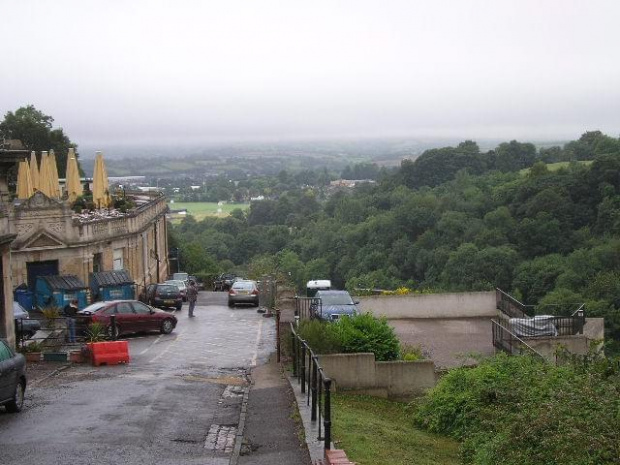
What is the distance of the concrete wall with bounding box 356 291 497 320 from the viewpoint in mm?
29641

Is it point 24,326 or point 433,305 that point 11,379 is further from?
point 433,305

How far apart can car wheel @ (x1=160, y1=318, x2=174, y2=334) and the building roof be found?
7.21m

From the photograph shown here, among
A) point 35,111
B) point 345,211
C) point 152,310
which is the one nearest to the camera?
point 152,310

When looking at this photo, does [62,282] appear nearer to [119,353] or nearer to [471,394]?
[119,353]

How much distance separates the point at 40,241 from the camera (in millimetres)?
33812

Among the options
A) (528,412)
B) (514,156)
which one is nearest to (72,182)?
(528,412)

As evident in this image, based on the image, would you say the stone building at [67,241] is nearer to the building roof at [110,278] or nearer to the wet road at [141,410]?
the building roof at [110,278]

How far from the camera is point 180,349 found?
2455 centimetres

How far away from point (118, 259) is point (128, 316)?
12.2 meters

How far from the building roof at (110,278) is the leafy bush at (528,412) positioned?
20295 millimetres

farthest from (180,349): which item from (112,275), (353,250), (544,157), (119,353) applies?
(544,157)

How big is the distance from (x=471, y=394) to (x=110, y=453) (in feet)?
18.9

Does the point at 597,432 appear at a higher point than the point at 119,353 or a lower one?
higher

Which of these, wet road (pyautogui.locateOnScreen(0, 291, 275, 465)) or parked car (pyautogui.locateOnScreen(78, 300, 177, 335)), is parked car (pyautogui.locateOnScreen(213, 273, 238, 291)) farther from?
wet road (pyautogui.locateOnScreen(0, 291, 275, 465))
